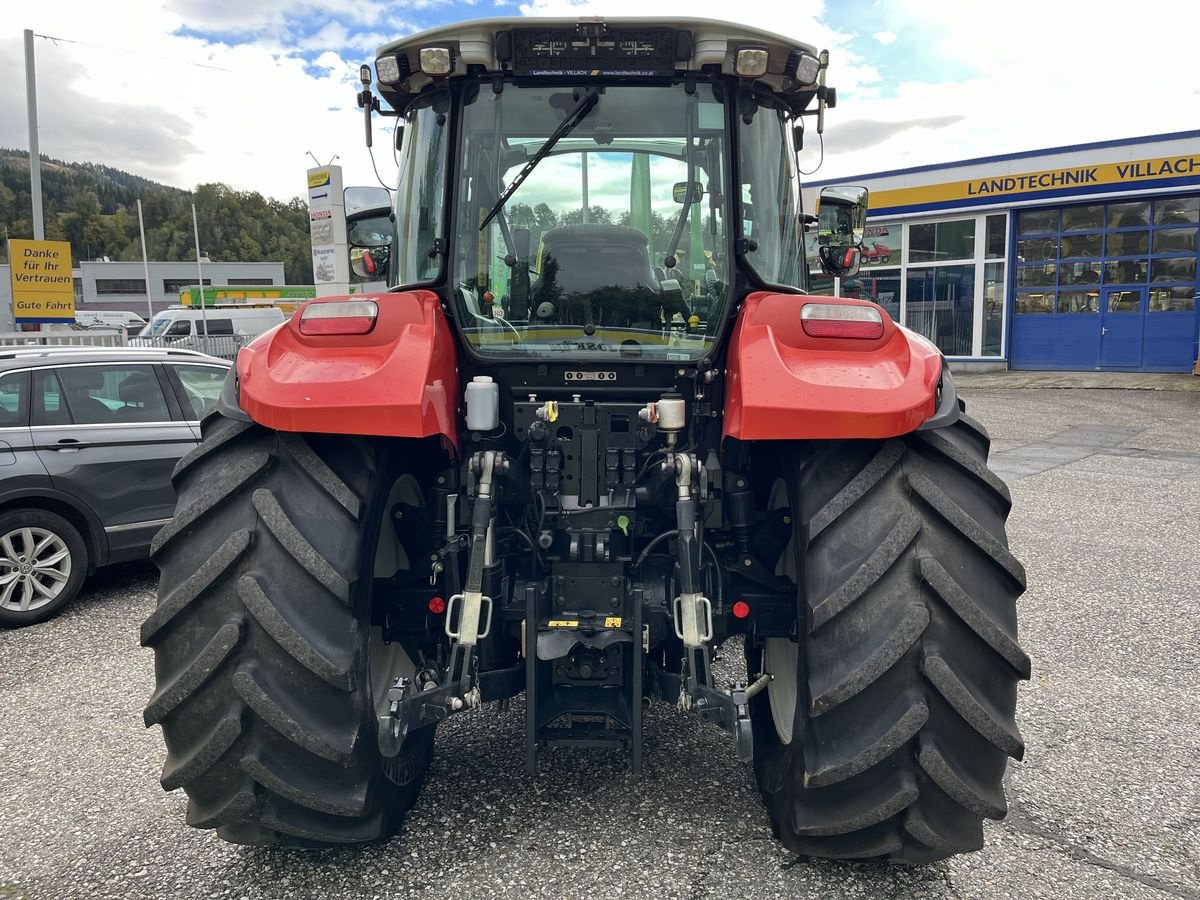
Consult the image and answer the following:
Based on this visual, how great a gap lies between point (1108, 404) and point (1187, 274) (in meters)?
5.10

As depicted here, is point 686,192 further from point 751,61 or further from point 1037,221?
point 1037,221

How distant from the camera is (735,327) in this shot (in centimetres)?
293

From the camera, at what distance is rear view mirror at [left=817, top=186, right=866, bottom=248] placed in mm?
3865

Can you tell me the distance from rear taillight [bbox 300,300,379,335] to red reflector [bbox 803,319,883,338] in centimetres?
130

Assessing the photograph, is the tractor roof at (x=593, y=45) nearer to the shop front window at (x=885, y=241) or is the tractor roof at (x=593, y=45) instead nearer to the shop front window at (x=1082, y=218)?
the shop front window at (x=1082, y=218)

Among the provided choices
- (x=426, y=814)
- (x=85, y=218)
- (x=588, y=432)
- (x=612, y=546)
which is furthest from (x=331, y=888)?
(x=85, y=218)

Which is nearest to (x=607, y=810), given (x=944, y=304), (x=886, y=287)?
(x=944, y=304)

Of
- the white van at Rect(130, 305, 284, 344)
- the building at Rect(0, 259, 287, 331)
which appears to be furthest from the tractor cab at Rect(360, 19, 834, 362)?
the building at Rect(0, 259, 287, 331)

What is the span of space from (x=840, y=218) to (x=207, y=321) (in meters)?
32.7

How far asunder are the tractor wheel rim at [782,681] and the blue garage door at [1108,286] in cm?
1996

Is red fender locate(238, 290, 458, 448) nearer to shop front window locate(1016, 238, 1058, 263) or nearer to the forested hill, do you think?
shop front window locate(1016, 238, 1058, 263)

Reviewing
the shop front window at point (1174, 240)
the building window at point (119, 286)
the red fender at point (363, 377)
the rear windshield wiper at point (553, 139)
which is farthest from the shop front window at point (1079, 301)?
the building window at point (119, 286)

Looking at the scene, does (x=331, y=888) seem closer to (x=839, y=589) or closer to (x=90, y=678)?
(x=839, y=589)

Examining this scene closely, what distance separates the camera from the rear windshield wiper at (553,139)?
9.61 feet
